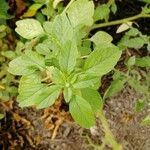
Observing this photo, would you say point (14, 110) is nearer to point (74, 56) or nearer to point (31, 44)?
point (31, 44)

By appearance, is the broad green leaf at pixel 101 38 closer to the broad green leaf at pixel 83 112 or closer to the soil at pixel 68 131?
the broad green leaf at pixel 83 112

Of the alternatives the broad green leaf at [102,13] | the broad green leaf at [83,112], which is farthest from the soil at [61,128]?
the broad green leaf at [83,112]

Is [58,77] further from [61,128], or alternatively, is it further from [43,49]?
[61,128]

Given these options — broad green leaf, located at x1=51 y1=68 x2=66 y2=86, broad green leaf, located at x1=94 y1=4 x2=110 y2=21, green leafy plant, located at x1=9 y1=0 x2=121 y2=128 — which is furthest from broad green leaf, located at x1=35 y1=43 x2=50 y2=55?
broad green leaf, located at x1=94 y1=4 x2=110 y2=21

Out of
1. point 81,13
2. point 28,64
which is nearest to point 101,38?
point 81,13

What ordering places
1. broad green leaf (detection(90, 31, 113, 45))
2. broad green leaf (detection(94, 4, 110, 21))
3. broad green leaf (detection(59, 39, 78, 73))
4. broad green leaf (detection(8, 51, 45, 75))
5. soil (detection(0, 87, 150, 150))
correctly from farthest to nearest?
soil (detection(0, 87, 150, 150)), broad green leaf (detection(94, 4, 110, 21)), broad green leaf (detection(90, 31, 113, 45)), broad green leaf (detection(8, 51, 45, 75)), broad green leaf (detection(59, 39, 78, 73))

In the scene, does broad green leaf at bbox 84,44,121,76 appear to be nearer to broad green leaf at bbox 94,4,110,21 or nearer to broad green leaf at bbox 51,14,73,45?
broad green leaf at bbox 51,14,73,45

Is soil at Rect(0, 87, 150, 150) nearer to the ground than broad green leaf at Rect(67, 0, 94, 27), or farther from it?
nearer to the ground
